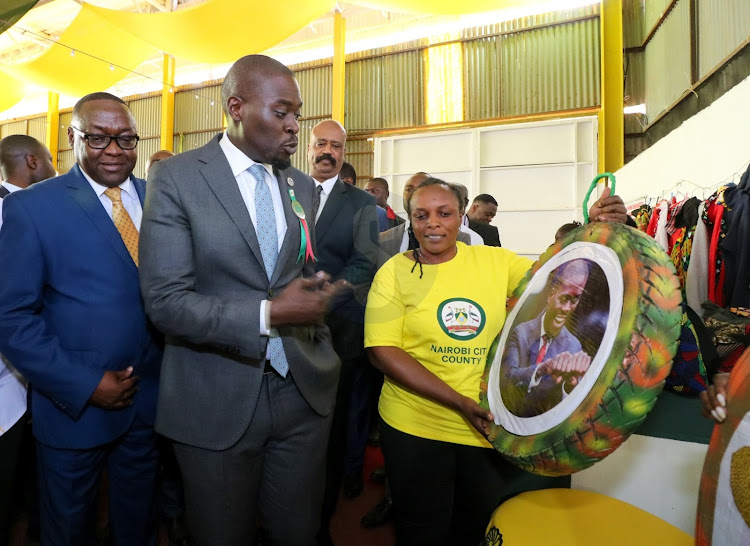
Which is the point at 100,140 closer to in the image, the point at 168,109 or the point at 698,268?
the point at 698,268

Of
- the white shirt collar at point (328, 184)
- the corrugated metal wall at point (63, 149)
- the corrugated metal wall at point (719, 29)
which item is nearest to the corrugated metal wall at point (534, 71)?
the corrugated metal wall at point (719, 29)

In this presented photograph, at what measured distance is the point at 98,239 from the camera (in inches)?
53.4

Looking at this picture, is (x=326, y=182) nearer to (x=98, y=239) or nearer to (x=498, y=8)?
(x=98, y=239)

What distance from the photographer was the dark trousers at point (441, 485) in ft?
4.49

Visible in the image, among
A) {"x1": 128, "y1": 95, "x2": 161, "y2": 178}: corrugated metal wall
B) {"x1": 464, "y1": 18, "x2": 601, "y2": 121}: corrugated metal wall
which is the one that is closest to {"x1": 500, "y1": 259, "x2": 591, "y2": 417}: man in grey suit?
{"x1": 464, "y1": 18, "x2": 601, "y2": 121}: corrugated metal wall

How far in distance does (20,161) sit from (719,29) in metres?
5.88

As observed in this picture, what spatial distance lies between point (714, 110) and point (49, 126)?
1432cm

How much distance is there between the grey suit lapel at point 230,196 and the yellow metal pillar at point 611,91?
24.4 ft

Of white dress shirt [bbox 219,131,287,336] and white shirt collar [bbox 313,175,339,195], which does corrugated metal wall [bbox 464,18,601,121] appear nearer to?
white shirt collar [bbox 313,175,339,195]

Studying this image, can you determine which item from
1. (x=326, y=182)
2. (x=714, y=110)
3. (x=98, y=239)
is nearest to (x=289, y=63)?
(x=714, y=110)

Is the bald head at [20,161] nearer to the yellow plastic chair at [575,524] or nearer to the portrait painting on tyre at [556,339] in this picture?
the portrait painting on tyre at [556,339]

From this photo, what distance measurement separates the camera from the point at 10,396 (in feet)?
5.10

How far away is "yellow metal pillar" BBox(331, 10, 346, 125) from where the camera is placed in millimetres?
8605

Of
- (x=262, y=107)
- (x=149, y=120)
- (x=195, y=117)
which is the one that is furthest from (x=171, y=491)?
(x=149, y=120)
